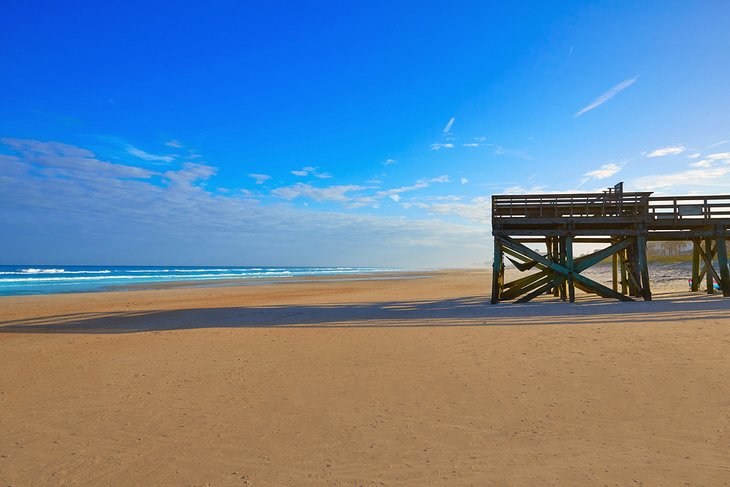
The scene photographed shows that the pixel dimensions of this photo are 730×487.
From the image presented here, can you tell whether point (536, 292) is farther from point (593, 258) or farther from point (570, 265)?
point (593, 258)

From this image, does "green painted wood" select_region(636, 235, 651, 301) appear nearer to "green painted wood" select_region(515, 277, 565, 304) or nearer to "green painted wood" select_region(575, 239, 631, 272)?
"green painted wood" select_region(575, 239, 631, 272)

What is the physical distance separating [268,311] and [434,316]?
20.8 feet

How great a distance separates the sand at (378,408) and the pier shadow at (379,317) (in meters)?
1.31

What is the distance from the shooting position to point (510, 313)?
43.4ft

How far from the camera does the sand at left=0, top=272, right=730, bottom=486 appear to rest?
3.68m

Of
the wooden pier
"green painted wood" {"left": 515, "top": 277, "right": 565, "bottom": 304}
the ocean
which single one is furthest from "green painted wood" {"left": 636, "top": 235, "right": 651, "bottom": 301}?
the ocean

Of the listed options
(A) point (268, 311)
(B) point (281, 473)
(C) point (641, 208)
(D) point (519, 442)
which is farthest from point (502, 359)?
(C) point (641, 208)

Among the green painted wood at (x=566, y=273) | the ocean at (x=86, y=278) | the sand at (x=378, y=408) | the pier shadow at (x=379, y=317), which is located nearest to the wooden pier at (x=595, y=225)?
the green painted wood at (x=566, y=273)

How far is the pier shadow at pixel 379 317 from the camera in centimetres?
1140

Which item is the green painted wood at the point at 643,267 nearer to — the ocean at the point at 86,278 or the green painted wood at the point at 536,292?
the green painted wood at the point at 536,292

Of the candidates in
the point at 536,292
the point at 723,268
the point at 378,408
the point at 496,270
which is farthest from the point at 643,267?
the point at 378,408

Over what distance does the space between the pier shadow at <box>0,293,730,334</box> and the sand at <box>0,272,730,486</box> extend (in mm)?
1309

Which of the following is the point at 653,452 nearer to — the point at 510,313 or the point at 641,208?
the point at 510,313

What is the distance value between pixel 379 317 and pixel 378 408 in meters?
8.18
